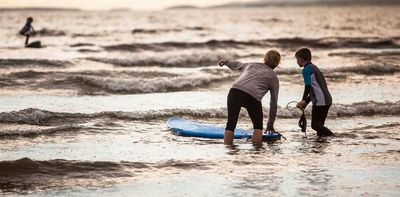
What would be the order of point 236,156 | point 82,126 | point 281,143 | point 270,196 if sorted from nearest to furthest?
point 270,196
point 236,156
point 281,143
point 82,126

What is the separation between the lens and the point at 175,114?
43.8 ft

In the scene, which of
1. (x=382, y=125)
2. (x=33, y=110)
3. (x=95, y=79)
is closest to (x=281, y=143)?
(x=382, y=125)

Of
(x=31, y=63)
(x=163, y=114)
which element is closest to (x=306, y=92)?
(x=163, y=114)

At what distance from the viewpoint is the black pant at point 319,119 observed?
1033 centimetres

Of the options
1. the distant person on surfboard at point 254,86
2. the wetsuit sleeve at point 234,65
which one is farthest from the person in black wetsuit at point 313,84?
the wetsuit sleeve at point 234,65

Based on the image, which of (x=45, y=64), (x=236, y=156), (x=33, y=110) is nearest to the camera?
(x=236, y=156)

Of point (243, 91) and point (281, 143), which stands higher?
point (243, 91)

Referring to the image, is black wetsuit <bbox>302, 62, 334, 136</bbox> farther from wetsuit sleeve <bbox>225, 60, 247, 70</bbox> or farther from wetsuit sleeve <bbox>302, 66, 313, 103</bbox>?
wetsuit sleeve <bbox>225, 60, 247, 70</bbox>

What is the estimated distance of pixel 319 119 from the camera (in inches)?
411

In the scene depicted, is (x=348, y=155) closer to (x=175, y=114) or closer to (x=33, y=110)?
(x=175, y=114)

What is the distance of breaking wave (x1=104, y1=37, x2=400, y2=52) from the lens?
1533 inches

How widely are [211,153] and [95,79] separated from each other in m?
10.7

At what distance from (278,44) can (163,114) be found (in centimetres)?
3099

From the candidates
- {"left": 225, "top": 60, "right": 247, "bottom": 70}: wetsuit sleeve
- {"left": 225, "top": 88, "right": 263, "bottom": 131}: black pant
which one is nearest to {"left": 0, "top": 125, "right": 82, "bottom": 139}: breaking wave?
{"left": 225, "top": 88, "right": 263, "bottom": 131}: black pant
